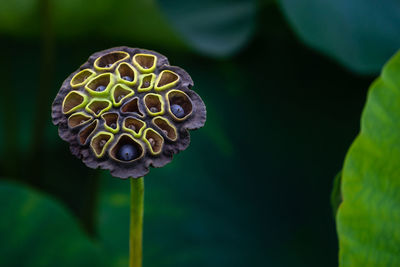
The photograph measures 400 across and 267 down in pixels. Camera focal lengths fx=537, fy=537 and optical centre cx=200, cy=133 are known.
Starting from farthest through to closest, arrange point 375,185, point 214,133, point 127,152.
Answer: point 214,133
point 375,185
point 127,152

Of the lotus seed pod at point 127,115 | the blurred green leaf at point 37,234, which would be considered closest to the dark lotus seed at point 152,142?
the lotus seed pod at point 127,115

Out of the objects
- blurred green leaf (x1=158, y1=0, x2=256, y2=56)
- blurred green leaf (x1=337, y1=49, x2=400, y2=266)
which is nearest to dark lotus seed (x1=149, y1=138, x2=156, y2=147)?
blurred green leaf (x1=337, y1=49, x2=400, y2=266)

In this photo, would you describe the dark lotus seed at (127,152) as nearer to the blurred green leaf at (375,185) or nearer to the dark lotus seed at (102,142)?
the dark lotus seed at (102,142)

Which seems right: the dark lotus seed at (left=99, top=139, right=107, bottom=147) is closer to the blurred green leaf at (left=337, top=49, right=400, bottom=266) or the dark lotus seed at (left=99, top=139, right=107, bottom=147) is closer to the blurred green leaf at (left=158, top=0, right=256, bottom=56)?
the blurred green leaf at (left=337, top=49, right=400, bottom=266)

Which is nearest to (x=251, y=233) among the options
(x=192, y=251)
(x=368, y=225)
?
(x=192, y=251)

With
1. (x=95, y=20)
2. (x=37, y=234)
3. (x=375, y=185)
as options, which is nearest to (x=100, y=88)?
(x=375, y=185)

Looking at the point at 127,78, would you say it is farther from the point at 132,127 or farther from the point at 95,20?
the point at 95,20
